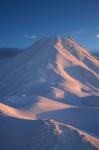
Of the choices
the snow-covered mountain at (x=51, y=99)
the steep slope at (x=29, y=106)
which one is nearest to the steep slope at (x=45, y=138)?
the snow-covered mountain at (x=51, y=99)

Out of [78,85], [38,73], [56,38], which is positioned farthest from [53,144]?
[56,38]

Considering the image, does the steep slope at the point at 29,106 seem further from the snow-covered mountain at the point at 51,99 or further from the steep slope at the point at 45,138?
the steep slope at the point at 45,138

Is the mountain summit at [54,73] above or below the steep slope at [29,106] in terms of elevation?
above

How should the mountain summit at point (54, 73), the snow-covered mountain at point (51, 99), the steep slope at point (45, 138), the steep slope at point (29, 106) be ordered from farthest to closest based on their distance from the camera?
the mountain summit at point (54, 73)
the steep slope at point (29, 106)
the snow-covered mountain at point (51, 99)
the steep slope at point (45, 138)

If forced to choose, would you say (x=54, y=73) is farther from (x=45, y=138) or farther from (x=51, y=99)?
(x=45, y=138)

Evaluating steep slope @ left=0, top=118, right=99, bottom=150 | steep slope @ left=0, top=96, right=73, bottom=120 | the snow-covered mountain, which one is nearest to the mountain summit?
the snow-covered mountain

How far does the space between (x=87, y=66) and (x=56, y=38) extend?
564 centimetres

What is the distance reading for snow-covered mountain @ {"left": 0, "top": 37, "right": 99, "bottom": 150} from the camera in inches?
418

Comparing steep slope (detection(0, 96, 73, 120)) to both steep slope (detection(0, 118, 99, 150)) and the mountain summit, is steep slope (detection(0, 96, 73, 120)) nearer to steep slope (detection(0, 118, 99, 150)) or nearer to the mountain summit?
the mountain summit

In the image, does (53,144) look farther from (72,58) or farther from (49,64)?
(72,58)

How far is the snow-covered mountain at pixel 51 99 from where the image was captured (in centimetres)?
1062

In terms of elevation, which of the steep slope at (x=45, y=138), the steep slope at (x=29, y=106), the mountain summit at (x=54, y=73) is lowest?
the steep slope at (x=45, y=138)

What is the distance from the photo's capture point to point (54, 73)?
79.2ft

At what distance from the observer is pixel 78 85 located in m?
22.8
